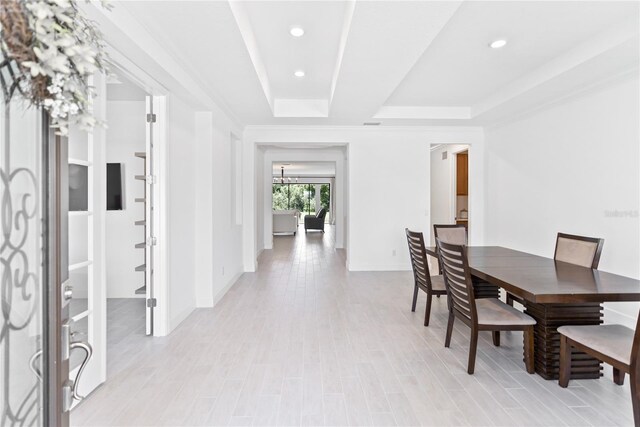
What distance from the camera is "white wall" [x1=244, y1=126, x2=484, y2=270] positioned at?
6012 millimetres

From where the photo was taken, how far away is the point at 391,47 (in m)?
2.75

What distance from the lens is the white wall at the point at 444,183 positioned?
7680mm

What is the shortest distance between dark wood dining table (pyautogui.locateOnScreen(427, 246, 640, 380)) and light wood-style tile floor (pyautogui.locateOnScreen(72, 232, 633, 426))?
5.7 inches

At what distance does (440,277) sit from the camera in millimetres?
3627

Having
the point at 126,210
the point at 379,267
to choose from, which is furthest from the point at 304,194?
the point at 126,210

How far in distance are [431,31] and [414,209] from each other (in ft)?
12.8

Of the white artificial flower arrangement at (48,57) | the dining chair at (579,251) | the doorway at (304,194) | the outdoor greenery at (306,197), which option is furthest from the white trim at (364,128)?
the outdoor greenery at (306,197)

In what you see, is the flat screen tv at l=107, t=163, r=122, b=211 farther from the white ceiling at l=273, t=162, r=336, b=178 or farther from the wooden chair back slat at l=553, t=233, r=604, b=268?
the white ceiling at l=273, t=162, r=336, b=178

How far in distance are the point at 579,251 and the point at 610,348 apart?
1272 millimetres

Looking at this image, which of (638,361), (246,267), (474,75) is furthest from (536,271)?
(246,267)

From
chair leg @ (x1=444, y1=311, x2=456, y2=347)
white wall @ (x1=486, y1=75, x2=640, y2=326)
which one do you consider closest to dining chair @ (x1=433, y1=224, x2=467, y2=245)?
white wall @ (x1=486, y1=75, x2=640, y2=326)

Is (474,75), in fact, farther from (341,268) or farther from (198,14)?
(341,268)

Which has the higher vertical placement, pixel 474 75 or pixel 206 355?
pixel 474 75

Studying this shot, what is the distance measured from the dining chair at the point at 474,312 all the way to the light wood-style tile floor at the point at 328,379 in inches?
8.7
